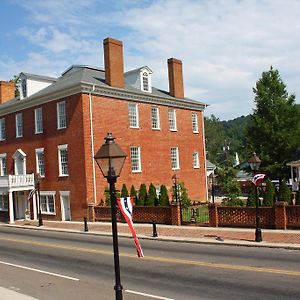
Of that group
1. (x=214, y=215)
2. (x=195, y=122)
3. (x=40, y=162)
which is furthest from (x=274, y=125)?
(x=214, y=215)

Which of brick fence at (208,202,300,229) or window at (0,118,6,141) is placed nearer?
brick fence at (208,202,300,229)

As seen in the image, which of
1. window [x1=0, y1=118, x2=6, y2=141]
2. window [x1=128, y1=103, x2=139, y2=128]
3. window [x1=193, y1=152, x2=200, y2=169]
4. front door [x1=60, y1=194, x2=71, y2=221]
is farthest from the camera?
window [x1=193, y1=152, x2=200, y2=169]

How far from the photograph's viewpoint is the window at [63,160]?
34.2m

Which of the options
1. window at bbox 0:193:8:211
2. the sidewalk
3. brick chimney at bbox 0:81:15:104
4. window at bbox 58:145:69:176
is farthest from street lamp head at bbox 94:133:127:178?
brick chimney at bbox 0:81:15:104

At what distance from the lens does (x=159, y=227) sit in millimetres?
26078

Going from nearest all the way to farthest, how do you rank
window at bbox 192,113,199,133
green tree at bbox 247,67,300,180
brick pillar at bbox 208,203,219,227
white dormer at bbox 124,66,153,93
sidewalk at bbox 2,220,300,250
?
Result: sidewalk at bbox 2,220,300,250 < brick pillar at bbox 208,203,219,227 < white dormer at bbox 124,66,153,93 < window at bbox 192,113,199,133 < green tree at bbox 247,67,300,180

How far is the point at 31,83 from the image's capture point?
38.4 m

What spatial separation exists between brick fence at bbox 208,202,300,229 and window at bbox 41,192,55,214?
50.6ft

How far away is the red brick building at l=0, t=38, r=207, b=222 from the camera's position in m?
32.9

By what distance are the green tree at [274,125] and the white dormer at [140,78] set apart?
18.0 meters

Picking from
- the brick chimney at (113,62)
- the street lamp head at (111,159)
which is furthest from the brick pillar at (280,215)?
the brick chimney at (113,62)

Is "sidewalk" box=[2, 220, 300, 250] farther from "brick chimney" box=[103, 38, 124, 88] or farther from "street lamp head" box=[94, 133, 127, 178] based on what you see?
"brick chimney" box=[103, 38, 124, 88]

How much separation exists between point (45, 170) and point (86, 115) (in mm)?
6684

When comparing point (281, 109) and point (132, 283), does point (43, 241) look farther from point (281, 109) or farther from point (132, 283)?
point (281, 109)
